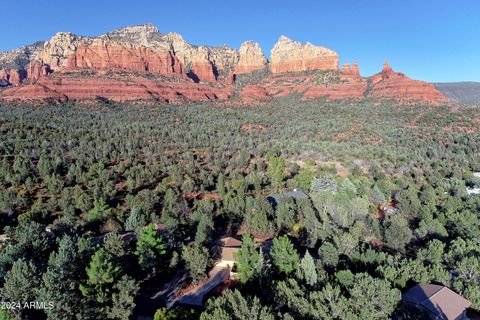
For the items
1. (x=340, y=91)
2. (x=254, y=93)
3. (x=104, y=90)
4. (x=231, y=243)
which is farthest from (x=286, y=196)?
(x=104, y=90)

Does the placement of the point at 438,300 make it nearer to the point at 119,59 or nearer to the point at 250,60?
the point at 119,59

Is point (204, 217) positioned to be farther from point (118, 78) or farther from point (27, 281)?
point (118, 78)

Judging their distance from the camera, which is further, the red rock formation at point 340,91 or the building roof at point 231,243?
the red rock formation at point 340,91

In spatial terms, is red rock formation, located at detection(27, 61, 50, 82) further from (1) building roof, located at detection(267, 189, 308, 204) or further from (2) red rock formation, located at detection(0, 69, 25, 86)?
(1) building roof, located at detection(267, 189, 308, 204)

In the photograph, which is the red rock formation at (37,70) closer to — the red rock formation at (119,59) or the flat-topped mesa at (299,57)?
the red rock formation at (119,59)

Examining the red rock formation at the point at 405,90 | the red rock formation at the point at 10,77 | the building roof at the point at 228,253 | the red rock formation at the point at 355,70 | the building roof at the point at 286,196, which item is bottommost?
the building roof at the point at 228,253

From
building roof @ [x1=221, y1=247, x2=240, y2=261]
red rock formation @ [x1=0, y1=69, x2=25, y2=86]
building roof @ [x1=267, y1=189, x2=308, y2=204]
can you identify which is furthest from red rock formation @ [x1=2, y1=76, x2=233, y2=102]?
building roof @ [x1=221, y1=247, x2=240, y2=261]

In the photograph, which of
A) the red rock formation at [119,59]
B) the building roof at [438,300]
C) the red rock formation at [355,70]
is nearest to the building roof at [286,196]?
the building roof at [438,300]
